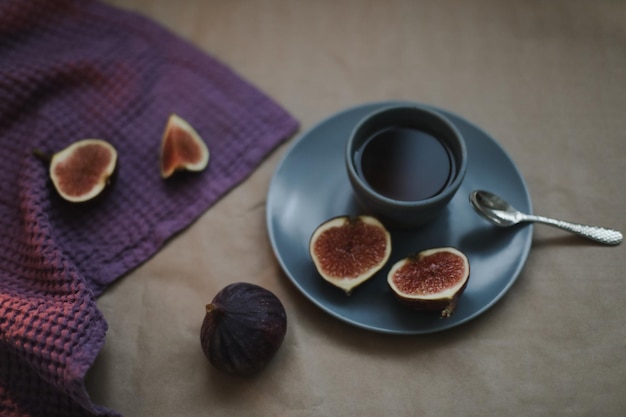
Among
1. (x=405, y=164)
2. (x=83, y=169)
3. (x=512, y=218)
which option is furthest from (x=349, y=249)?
(x=83, y=169)

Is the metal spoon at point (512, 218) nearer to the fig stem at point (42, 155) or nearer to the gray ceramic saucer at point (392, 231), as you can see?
the gray ceramic saucer at point (392, 231)

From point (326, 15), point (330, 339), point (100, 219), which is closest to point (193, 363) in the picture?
point (330, 339)

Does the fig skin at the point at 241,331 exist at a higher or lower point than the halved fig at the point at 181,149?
lower

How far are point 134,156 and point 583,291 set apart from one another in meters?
1.08

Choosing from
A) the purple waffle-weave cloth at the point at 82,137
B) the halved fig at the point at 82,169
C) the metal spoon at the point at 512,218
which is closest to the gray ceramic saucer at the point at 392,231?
the metal spoon at the point at 512,218

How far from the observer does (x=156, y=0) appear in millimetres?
1688

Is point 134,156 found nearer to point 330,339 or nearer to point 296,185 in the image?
point 296,185

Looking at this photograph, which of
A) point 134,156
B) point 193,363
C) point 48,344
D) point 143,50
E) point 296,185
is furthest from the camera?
point 143,50

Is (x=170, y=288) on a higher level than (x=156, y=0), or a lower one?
lower

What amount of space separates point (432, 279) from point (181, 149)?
0.68 m

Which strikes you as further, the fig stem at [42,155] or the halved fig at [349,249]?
the fig stem at [42,155]

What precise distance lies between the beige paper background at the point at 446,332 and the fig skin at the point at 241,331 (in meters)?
0.06

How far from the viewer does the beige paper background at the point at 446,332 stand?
44.1 inches

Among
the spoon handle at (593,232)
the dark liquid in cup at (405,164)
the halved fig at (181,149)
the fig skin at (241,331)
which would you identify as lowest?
the fig skin at (241,331)
